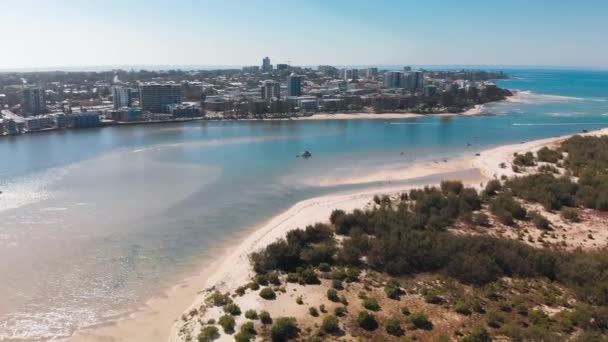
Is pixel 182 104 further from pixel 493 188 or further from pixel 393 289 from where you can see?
pixel 393 289

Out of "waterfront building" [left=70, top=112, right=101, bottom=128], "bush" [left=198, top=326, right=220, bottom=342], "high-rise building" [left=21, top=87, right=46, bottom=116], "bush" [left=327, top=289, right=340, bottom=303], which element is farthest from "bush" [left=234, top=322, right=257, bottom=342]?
"high-rise building" [left=21, top=87, right=46, bottom=116]

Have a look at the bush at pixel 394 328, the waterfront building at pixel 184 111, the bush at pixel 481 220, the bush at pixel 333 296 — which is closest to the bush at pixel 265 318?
the bush at pixel 333 296

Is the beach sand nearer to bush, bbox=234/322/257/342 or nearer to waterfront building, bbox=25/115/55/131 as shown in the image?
bush, bbox=234/322/257/342

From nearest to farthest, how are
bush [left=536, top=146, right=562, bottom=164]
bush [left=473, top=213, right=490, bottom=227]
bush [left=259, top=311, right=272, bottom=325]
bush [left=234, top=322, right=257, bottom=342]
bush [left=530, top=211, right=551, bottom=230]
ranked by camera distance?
bush [left=234, top=322, right=257, bottom=342]
bush [left=259, top=311, right=272, bottom=325]
bush [left=530, top=211, right=551, bottom=230]
bush [left=473, top=213, right=490, bottom=227]
bush [left=536, top=146, right=562, bottom=164]

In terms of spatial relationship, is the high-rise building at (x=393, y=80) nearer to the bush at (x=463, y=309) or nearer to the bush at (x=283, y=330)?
the bush at (x=463, y=309)

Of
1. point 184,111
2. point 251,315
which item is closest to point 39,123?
point 184,111

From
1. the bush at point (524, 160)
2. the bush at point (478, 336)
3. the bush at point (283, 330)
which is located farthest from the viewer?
the bush at point (524, 160)
